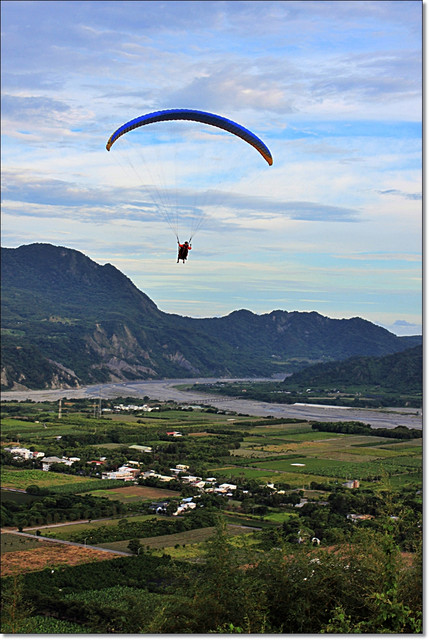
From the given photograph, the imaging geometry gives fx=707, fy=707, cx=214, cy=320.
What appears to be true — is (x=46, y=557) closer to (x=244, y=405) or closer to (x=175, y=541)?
(x=175, y=541)

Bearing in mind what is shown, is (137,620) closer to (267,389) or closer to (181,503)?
(181,503)

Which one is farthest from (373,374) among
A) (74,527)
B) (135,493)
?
(74,527)

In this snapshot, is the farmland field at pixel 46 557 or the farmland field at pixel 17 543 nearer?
the farmland field at pixel 46 557

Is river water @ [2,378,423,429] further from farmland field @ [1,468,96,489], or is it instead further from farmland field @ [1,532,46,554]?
farmland field @ [1,532,46,554]

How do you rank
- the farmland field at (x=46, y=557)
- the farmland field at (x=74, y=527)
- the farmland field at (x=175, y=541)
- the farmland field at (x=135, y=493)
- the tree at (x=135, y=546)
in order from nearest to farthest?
the farmland field at (x=46, y=557), the tree at (x=135, y=546), the farmland field at (x=175, y=541), the farmland field at (x=74, y=527), the farmland field at (x=135, y=493)

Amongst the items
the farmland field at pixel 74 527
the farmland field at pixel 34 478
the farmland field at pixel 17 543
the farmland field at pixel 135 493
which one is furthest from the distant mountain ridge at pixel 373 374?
the farmland field at pixel 17 543

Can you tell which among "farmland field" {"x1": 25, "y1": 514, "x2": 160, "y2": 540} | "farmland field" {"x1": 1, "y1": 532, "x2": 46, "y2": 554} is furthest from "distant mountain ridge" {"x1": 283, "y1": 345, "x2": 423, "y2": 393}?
"farmland field" {"x1": 1, "y1": 532, "x2": 46, "y2": 554}

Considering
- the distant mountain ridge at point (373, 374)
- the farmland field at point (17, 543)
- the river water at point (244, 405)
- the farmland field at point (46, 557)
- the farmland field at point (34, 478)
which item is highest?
the distant mountain ridge at point (373, 374)

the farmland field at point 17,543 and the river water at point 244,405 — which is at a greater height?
the river water at point 244,405

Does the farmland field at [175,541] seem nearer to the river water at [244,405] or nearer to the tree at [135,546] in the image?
the tree at [135,546]
